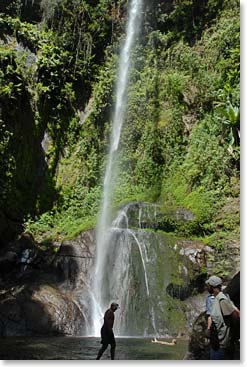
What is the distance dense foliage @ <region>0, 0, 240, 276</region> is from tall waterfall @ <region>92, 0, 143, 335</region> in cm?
27

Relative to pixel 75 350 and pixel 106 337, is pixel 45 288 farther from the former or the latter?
pixel 106 337

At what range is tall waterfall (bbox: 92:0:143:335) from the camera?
842 centimetres

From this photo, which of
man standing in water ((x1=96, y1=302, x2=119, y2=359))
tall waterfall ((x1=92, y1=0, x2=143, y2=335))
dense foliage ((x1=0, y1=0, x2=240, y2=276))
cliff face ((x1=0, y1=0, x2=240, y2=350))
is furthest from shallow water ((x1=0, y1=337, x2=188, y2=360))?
dense foliage ((x1=0, y1=0, x2=240, y2=276))

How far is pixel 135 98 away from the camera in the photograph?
13852 millimetres

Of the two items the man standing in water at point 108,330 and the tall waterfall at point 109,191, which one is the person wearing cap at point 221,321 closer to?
the man standing in water at point 108,330

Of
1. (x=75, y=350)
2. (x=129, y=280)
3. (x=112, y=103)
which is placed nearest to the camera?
(x=75, y=350)

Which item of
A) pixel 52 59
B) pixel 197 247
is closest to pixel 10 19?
pixel 52 59

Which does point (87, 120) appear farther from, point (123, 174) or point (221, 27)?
point (221, 27)

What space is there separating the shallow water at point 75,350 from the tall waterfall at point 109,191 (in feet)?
5.04

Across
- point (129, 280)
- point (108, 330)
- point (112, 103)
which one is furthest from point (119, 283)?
point (112, 103)

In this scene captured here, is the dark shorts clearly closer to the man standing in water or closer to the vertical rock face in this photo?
the man standing in water

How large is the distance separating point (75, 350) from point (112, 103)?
32.5 feet

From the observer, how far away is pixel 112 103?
14.2 m

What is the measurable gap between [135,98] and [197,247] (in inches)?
245
